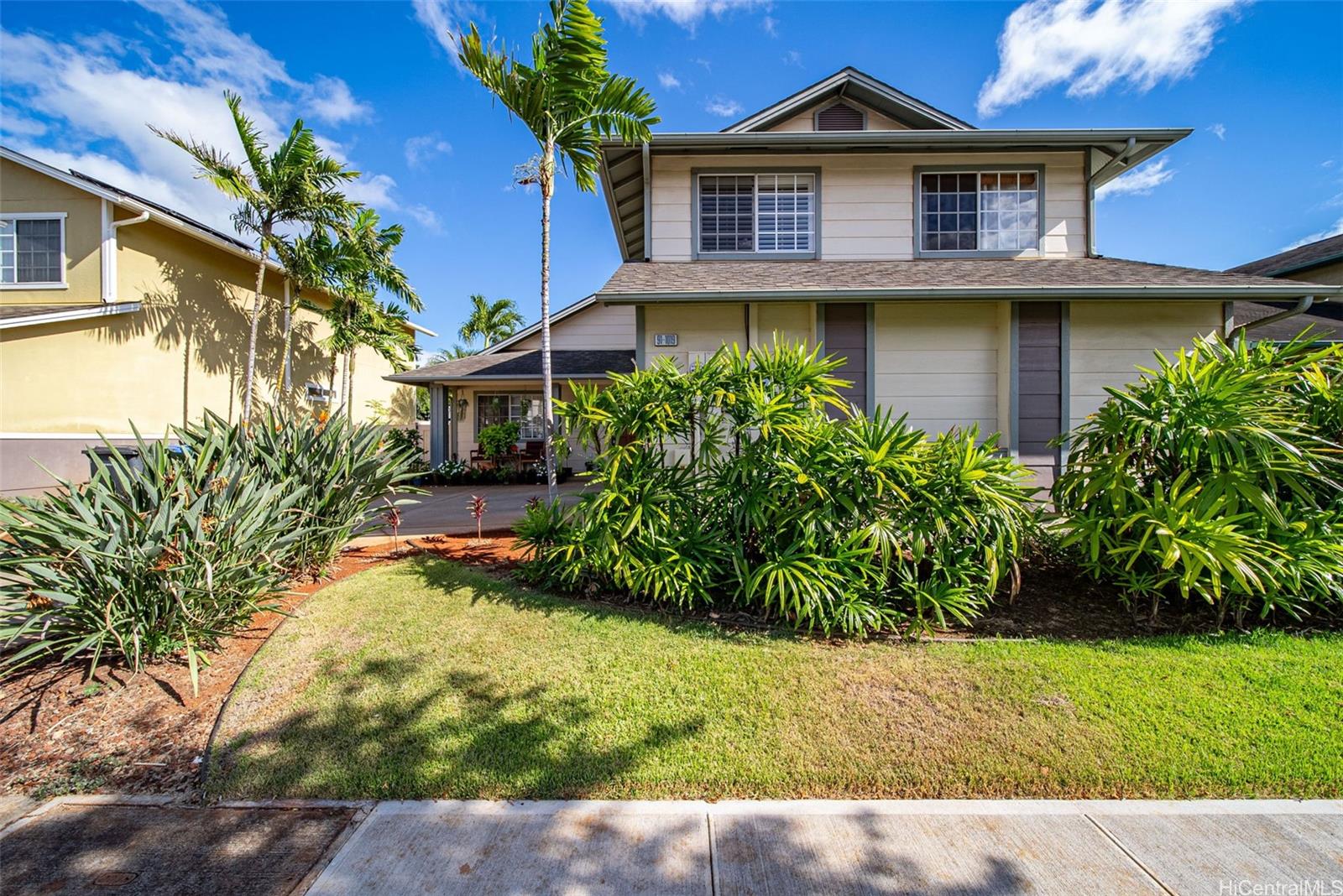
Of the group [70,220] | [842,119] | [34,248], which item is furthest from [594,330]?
[34,248]

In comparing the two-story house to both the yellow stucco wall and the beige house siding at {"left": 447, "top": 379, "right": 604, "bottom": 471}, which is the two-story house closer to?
the beige house siding at {"left": 447, "top": 379, "right": 604, "bottom": 471}

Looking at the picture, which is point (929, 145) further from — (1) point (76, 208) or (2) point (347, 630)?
(1) point (76, 208)

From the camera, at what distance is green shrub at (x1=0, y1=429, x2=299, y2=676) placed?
3.26 metres

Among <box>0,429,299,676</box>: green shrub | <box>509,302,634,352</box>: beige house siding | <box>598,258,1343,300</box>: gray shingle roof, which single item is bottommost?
<box>0,429,299,676</box>: green shrub

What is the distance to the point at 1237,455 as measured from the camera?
12.9 ft

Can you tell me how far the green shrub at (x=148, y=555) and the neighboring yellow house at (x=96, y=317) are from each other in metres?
8.41

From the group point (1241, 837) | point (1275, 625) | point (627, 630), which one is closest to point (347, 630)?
point (627, 630)

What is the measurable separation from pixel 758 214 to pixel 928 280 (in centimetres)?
305

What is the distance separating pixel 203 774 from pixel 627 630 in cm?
256

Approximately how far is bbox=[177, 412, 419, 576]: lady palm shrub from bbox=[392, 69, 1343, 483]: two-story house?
355 centimetres

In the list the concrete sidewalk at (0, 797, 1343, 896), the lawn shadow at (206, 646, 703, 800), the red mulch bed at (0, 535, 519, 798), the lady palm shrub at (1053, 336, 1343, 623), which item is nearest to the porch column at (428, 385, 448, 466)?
the red mulch bed at (0, 535, 519, 798)

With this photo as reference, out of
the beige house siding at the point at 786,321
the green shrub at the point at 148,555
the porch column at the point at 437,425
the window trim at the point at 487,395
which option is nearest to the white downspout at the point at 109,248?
the porch column at the point at 437,425

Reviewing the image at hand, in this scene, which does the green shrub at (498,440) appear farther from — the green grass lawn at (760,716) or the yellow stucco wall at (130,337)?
the green grass lawn at (760,716)

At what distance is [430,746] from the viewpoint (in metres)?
2.88
